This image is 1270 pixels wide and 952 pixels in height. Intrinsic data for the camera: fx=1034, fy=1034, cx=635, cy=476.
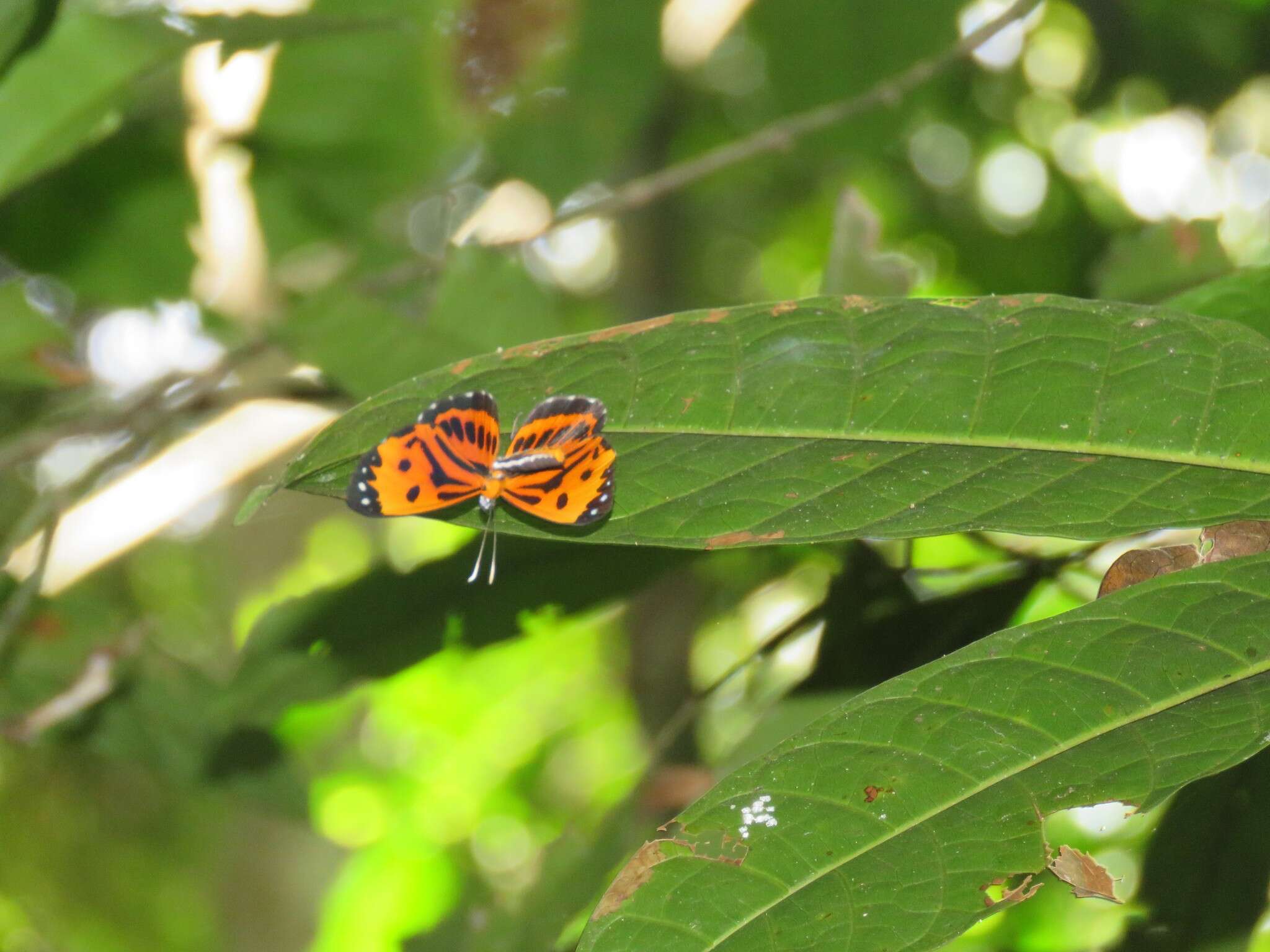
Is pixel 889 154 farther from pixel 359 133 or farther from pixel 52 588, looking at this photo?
pixel 52 588

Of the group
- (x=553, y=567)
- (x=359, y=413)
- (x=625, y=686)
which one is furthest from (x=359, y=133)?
(x=359, y=413)

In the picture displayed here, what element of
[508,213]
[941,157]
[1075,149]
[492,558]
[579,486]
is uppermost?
[941,157]

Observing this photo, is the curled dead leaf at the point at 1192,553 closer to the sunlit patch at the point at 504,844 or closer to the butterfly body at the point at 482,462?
the butterfly body at the point at 482,462

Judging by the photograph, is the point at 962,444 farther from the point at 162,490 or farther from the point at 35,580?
the point at 162,490

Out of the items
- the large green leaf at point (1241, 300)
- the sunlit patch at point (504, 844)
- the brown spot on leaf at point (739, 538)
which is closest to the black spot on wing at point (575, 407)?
the brown spot on leaf at point (739, 538)

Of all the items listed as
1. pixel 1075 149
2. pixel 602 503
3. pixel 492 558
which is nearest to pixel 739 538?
pixel 602 503

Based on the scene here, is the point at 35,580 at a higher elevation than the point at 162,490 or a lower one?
lower
